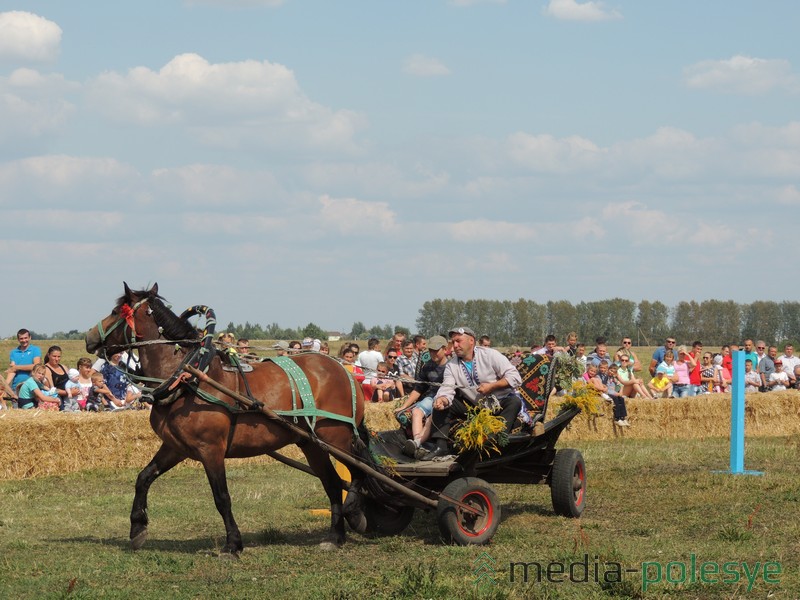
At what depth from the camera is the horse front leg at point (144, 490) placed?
9.19 meters

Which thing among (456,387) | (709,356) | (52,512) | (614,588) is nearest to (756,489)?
(456,387)

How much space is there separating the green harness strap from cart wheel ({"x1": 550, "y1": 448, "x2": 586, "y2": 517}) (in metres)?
2.21

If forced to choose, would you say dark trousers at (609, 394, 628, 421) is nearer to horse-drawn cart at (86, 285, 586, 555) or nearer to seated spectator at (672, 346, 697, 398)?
seated spectator at (672, 346, 697, 398)

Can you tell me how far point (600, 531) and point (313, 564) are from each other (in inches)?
117

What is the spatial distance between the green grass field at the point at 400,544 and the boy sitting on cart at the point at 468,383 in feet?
3.54

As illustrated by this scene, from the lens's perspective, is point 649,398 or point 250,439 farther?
point 649,398

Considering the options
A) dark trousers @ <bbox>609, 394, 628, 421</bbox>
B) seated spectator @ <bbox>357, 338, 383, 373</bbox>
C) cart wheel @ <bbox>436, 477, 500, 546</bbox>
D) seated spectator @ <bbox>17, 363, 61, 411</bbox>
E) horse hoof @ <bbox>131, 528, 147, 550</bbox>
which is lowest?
horse hoof @ <bbox>131, 528, 147, 550</bbox>

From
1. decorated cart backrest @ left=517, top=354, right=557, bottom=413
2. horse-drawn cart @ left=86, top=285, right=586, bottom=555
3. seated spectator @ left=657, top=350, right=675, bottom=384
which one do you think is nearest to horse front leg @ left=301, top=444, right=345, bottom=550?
horse-drawn cart @ left=86, top=285, right=586, bottom=555

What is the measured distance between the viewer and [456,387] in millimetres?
10000

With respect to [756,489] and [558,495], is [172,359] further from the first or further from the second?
[756,489]

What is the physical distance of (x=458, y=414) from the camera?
9.95 meters

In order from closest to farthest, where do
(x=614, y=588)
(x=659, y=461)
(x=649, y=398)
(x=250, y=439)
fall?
(x=614, y=588), (x=250, y=439), (x=659, y=461), (x=649, y=398)

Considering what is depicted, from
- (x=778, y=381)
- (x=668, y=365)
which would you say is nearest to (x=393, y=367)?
(x=668, y=365)

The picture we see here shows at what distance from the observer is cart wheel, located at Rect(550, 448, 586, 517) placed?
10406 millimetres
